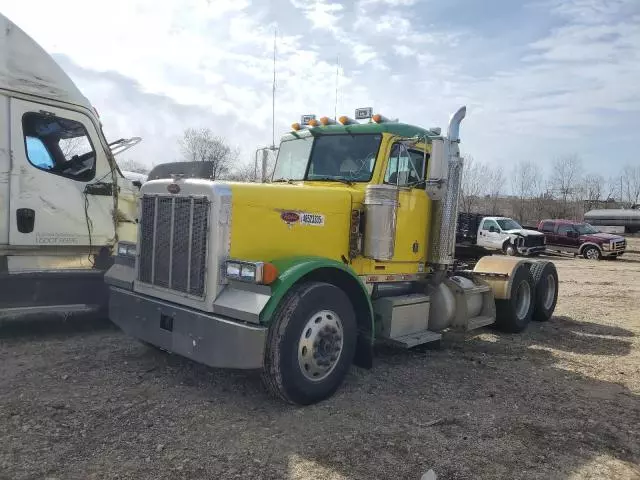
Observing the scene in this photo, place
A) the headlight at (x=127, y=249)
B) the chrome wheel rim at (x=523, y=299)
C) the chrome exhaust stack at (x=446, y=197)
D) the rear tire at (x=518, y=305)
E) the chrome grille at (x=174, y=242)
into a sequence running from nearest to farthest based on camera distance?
the chrome grille at (x=174, y=242) < the headlight at (x=127, y=249) < the chrome exhaust stack at (x=446, y=197) < the rear tire at (x=518, y=305) < the chrome wheel rim at (x=523, y=299)

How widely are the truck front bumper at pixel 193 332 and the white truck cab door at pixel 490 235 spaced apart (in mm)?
21573

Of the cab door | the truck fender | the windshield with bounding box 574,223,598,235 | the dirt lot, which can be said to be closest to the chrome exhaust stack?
the cab door

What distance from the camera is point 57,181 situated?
21.6 ft

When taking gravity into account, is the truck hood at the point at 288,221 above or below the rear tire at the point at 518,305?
above

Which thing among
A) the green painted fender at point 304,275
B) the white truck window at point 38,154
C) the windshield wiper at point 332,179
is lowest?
the green painted fender at point 304,275

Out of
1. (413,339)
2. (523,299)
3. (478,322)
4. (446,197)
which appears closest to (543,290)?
(523,299)

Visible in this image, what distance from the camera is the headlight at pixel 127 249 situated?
5.36 m

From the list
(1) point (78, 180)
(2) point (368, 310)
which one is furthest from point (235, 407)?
(1) point (78, 180)

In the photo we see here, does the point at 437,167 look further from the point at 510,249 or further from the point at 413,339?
the point at 510,249

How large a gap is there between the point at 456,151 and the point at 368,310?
7.48 ft

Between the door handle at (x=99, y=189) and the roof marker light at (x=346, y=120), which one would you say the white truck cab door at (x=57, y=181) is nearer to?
the door handle at (x=99, y=189)

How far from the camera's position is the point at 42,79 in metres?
6.54

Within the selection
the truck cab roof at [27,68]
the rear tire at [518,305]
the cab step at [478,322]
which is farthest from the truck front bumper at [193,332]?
the rear tire at [518,305]

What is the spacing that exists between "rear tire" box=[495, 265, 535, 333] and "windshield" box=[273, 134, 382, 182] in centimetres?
347
